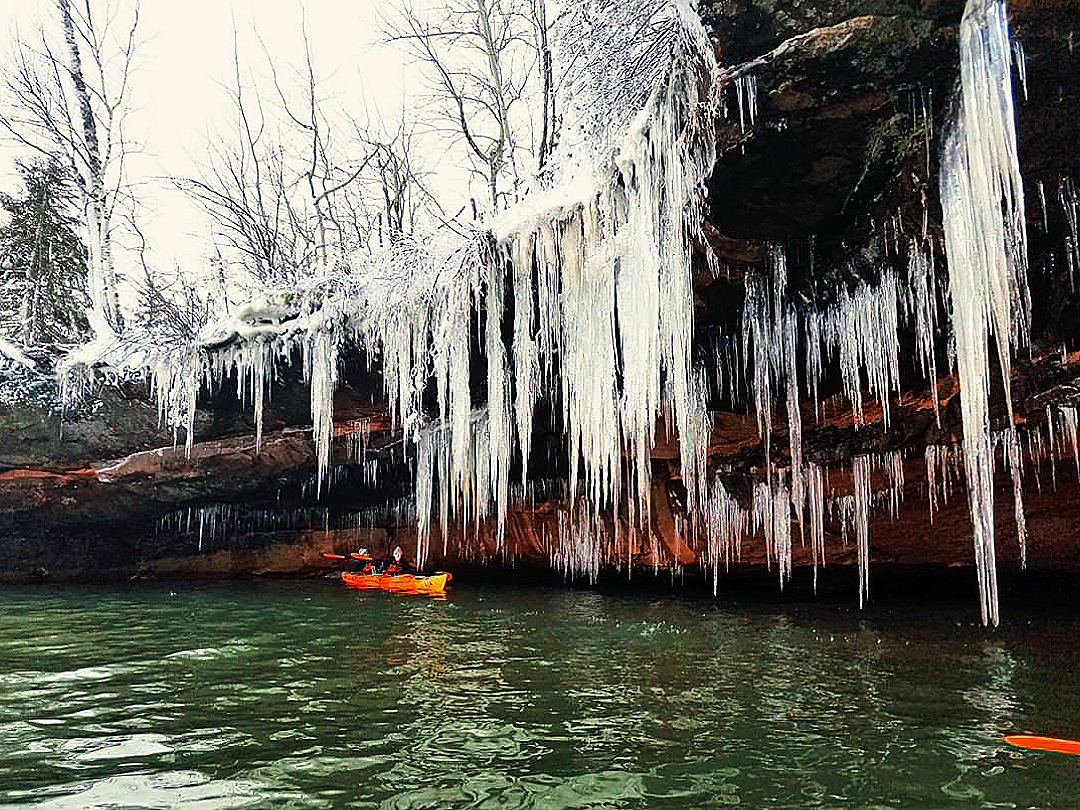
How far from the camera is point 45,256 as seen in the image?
1675 cm

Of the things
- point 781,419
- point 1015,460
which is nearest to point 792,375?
point 781,419

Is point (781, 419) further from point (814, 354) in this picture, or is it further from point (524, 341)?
point (524, 341)

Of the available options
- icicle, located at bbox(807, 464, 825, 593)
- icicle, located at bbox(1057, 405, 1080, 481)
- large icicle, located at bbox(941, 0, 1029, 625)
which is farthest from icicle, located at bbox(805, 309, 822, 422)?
icicle, located at bbox(1057, 405, 1080, 481)

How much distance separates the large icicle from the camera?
5.19 meters

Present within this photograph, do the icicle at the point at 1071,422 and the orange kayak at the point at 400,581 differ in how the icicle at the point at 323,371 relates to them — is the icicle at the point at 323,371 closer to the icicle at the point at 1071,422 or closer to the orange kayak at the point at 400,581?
the orange kayak at the point at 400,581

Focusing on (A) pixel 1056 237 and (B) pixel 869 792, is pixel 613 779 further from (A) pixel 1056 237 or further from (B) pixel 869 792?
(A) pixel 1056 237

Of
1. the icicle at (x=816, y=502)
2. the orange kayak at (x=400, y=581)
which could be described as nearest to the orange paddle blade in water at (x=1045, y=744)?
the icicle at (x=816, y=502)

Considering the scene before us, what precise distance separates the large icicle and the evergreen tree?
49.0 feet

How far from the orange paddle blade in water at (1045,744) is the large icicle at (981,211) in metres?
2.22

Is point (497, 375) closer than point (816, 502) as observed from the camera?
Yes

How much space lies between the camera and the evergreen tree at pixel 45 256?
51.7ft

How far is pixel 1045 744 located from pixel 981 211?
354 cm

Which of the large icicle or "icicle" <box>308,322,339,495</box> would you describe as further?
"icicle" <box>308,322,339,495</box>

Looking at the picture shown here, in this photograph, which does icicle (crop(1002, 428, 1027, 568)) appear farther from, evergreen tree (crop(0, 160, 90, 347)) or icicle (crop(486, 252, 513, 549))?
evergreen tree (crop(0, 160, 90, 347))
